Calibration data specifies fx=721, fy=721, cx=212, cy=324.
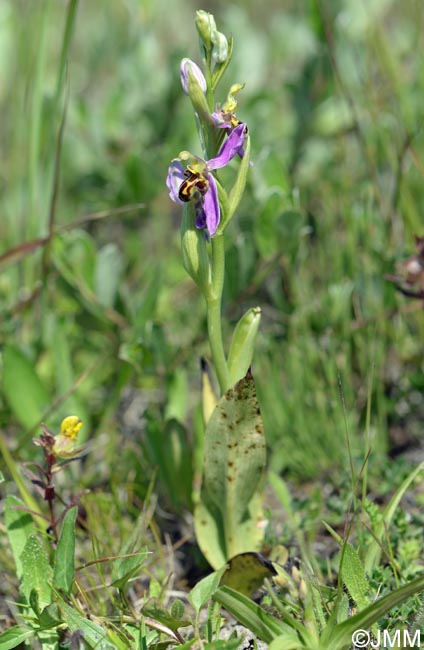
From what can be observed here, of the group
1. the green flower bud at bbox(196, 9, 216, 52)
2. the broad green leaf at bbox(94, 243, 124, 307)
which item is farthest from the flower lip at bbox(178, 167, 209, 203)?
the broad green leaf at bbox(94, 243, 124, 307)

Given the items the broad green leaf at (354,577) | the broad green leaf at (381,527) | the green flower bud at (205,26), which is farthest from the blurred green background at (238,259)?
the green flower bud at (205,26)

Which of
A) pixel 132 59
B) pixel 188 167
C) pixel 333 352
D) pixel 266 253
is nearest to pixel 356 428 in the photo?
pixel 333 352

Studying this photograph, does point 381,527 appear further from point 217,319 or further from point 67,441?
point 67,441

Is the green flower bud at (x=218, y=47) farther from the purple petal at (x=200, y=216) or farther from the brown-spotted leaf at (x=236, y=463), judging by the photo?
the brown-spotted leaf at (x=236, y=463)

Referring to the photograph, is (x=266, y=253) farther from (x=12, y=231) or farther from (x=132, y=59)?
(x=132, y=59)

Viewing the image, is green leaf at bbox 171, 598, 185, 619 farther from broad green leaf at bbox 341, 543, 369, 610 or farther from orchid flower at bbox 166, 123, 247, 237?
orchid flower at bbox 166, 123, 247, 237

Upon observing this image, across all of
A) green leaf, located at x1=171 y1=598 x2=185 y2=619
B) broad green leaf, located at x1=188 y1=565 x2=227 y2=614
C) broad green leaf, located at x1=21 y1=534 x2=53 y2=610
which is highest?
broad green leaf, located at x1=21 y1=534 x2=53 y2=610
